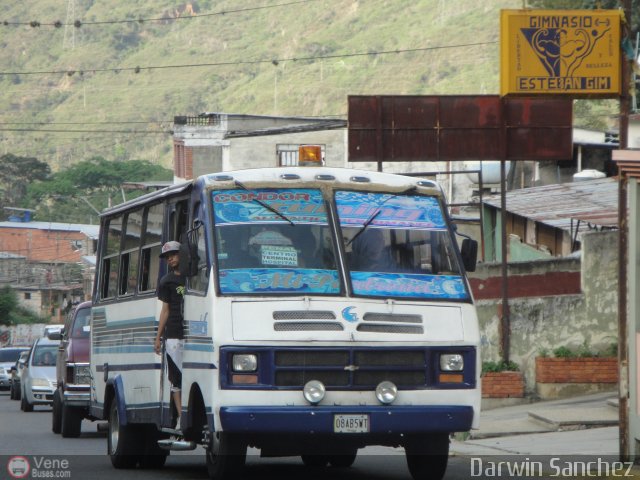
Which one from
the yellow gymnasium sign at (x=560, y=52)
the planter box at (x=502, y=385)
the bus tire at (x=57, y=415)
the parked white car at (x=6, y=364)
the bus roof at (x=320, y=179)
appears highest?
the yellow gymnasium sign at (x=560, y=52)

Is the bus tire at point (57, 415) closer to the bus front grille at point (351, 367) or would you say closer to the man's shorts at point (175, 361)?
the man's shorts at point (175, 361)

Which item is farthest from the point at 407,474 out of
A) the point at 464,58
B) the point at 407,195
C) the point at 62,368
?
the point at 464,58

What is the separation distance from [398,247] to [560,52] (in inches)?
194

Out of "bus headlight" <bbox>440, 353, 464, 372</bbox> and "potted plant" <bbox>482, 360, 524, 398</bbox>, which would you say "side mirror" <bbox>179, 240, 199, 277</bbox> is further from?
"potted plant" <bbox>482, 360, 524, 398</bbox>

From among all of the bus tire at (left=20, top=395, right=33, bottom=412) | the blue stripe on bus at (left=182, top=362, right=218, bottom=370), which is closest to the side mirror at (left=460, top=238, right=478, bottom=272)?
the blue stripe on bus at (left=182, top=362, right=218, bottom=370)

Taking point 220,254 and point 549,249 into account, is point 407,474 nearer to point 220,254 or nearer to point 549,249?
point 220,254

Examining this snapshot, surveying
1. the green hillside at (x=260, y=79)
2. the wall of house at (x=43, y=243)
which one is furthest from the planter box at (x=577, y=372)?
the green hillside at (x=260, y=79)

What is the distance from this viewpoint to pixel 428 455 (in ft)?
42.2

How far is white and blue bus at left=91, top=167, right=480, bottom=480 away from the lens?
1179cm

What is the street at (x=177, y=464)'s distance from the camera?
14.1 meters

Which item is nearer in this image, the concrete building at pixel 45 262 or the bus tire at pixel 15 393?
the bus tire at pixel 15 393

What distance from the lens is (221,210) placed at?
41.4 ft

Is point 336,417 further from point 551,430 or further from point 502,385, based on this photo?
point 502,385

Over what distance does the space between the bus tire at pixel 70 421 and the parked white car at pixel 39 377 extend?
7.12 metres
